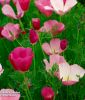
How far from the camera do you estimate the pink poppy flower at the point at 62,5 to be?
167 cm

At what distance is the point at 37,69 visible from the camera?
164 cm

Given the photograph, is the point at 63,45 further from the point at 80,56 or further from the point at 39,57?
the point at 39,57

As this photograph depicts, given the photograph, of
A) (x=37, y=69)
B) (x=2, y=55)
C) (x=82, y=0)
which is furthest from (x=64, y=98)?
(x=82, y=0)

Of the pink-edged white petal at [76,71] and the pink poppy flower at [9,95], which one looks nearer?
the pink poppy flower at [9,95]

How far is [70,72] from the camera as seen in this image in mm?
1479

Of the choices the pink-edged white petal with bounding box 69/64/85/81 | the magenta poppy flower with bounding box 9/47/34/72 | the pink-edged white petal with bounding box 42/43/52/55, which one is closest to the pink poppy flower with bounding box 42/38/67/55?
the pink-edged white petal with bounding box 42/43/52/55

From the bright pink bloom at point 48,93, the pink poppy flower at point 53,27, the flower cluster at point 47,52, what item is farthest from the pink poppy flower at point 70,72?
the pink poppy flower at point 53,27

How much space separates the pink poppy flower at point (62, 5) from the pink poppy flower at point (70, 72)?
29 centimetres

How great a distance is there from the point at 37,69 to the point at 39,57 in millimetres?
114

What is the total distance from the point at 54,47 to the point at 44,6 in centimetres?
18

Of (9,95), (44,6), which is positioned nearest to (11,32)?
(44,6)

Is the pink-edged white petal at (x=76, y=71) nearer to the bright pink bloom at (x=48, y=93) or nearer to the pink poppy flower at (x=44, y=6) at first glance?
the bright pink bloom at (x=48, y=93)

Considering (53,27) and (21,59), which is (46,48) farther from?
(21,59)

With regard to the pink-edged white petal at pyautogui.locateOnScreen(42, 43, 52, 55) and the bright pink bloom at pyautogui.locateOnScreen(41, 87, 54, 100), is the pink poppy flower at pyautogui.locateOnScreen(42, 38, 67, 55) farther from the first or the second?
the bright pink bloom at pyautogui.locateOnScreen(41, 87, 54, 100)
